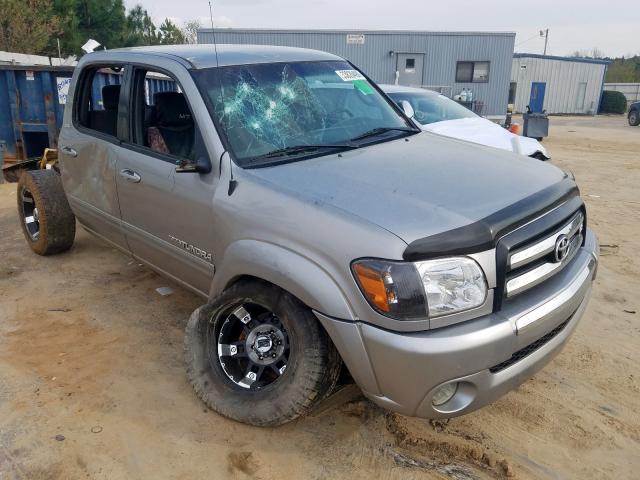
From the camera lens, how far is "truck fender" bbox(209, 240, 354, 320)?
2.32 metres

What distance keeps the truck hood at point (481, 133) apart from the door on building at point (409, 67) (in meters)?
16.4

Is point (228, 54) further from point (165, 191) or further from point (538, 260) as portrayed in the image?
point (538, 260)

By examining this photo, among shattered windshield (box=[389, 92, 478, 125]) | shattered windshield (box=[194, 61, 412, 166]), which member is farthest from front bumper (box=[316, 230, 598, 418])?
shattered windshield (box=[389, 92, 478, 125])

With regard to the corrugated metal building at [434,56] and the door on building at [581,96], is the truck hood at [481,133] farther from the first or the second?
the door on building at [581,96]

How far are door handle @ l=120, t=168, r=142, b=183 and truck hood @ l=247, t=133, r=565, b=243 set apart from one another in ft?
3.50

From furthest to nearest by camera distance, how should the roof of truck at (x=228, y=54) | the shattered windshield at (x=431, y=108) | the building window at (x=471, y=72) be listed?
the building window at (x=471, y=72), the shattered windshield at (x=431, y=108), the roof of truck at (x=228, y=54)

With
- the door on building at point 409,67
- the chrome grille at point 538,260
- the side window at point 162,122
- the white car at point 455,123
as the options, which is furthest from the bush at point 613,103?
the chrome grille at point 538,260

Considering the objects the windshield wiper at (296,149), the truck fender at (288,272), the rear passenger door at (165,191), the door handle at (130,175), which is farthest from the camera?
the door handle at (130,175)

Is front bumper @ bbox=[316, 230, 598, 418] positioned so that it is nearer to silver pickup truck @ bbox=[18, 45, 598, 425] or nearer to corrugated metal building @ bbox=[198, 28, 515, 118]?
silver pickup truck @ bbox=[18, 45, 598, 425]

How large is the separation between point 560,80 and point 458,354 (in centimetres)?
3858

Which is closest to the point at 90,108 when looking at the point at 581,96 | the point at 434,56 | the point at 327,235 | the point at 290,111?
the point at 290,111

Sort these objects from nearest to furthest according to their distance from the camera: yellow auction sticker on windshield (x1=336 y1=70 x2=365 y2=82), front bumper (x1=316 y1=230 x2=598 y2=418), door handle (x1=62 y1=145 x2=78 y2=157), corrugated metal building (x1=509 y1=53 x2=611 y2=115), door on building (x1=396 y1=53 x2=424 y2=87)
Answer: front bumper (x1=316 y1=230 x2=598 y2=418) < yellow auction sticker on windshield (x1=336 y1=70 x2=365 y2=82) < door handle (x1=62 y1=145 x2=78 y2=157) < door on building (x1=396 y1=53 x2=424 y2=87) < corrugated metal building (x1=509 y1=53 x2=611 y2=115)

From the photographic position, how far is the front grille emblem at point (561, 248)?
257 cm

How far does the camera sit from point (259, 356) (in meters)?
2.84
